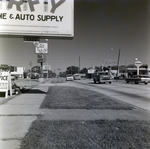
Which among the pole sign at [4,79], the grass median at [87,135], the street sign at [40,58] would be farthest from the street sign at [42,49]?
the grass median at [87,135]

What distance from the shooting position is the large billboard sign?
377 inches

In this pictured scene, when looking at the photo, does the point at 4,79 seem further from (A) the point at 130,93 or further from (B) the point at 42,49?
(B) the point at 42,49

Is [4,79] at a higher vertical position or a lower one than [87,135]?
higher

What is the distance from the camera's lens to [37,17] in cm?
993

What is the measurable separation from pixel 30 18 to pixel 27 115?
16.7 ft

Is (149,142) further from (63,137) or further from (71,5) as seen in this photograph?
(71,5)

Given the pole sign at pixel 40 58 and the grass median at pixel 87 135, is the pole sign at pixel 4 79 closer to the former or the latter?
the grass median at pixel 87 135

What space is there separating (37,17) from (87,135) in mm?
7080

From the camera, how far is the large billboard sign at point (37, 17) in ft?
31.4

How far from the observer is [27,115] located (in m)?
6.71

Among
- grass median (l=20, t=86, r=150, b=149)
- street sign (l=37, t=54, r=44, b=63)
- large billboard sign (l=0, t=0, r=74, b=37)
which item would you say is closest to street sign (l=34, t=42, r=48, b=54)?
street sign (l=37, t=54, r=44, b=63)

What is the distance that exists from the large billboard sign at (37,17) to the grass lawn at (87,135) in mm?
5735

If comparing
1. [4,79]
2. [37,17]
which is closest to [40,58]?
[4,79]

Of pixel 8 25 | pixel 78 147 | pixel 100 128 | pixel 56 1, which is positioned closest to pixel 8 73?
pixel 8 25
